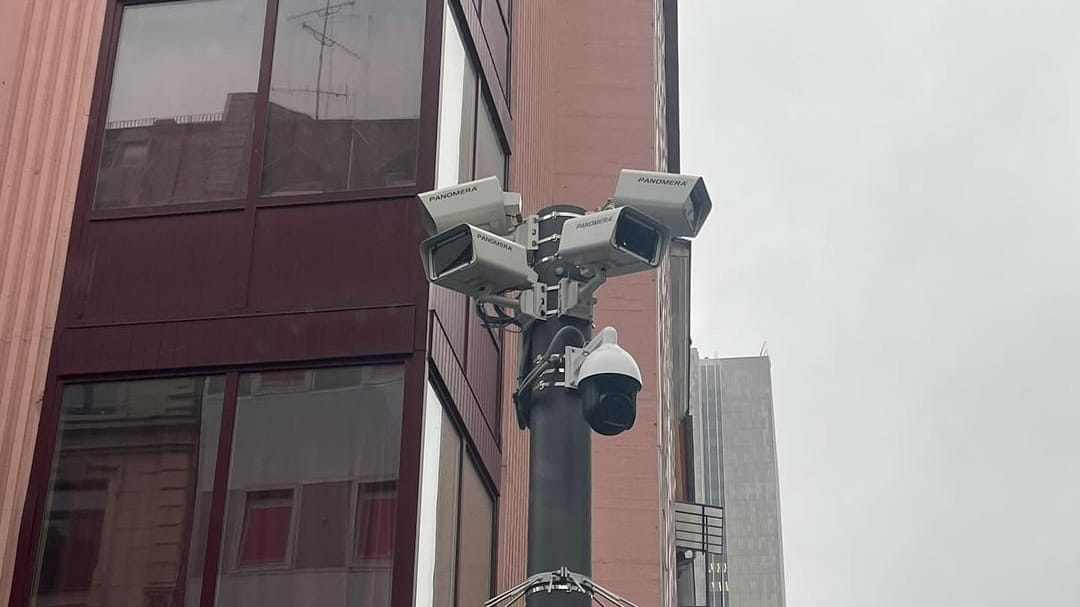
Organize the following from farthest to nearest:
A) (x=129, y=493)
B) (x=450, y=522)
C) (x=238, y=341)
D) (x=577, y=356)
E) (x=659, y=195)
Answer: (x=450, y=522)
(x=238, y=341)
(x=129, y=493)
(x=659, y=195)
(x=577, y=356)

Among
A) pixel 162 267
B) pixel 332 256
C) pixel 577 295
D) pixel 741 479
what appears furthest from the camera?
pixel 741 479

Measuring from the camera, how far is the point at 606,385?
19.5 feet

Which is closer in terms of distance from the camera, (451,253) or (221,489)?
(451,253)

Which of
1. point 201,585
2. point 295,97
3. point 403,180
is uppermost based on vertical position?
point 295,97

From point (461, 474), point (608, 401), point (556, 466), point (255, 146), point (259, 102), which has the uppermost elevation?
point (259, 102)

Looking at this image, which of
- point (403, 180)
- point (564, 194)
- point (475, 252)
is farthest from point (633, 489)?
point (475, 252)

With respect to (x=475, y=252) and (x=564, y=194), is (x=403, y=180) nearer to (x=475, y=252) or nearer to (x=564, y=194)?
(x=475, y=252)

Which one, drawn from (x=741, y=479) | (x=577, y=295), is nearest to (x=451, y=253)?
(x=577, y=295)

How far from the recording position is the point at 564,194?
1134 inches

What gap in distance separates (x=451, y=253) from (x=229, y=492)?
4.85 metres

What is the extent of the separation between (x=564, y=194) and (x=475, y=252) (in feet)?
74.6

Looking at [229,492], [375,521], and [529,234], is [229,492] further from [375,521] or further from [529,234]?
[529,234]

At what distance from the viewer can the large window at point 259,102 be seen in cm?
1186

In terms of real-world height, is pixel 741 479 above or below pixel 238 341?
above
